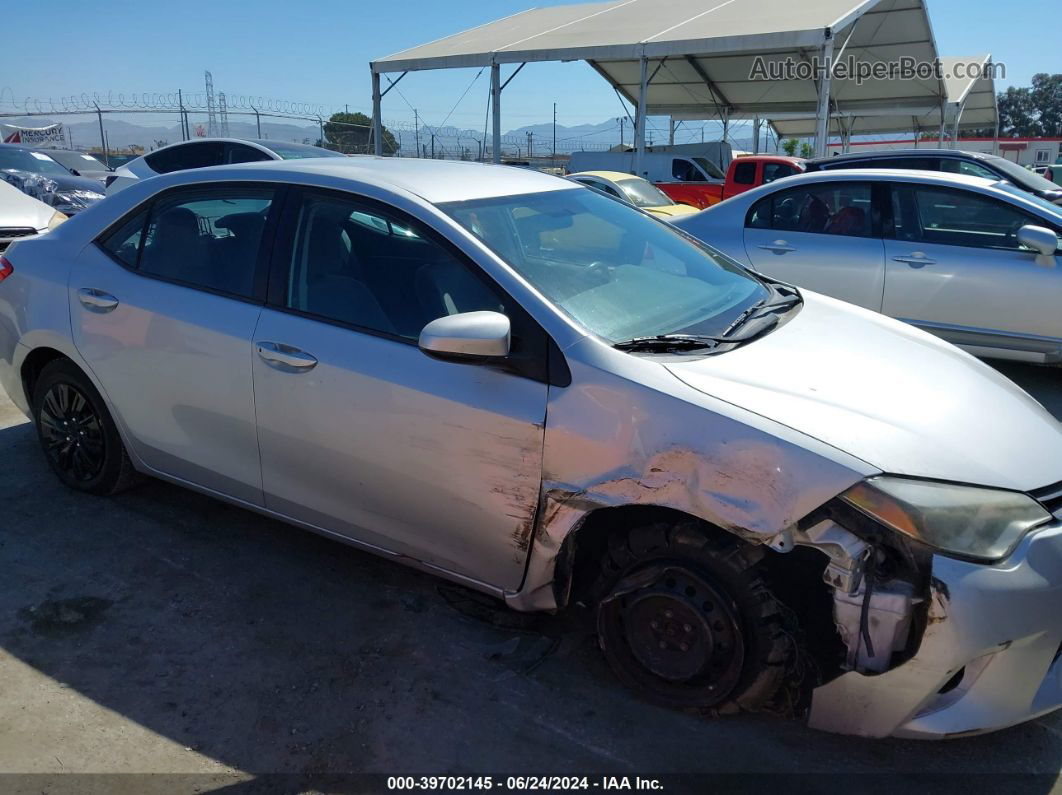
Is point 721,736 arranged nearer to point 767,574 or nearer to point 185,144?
point 767,574

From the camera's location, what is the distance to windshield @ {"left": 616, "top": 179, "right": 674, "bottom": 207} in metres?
13.2

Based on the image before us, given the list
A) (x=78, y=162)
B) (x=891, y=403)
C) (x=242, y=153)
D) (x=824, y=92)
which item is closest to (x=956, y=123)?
(x=824, y=92)

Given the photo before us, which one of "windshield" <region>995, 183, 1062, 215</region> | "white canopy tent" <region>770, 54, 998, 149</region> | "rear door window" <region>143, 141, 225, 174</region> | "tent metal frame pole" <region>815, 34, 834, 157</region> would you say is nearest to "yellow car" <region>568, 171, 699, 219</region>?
"tent metal frame pole" <region>815, 34, 834, 157</region>

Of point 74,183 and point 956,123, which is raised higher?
point 956,123

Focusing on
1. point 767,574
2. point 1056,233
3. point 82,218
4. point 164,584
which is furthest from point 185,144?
point 767,574

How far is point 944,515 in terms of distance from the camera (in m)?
2.12

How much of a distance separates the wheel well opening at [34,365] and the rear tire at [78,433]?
0.12 ft

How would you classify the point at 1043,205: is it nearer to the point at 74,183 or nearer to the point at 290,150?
the point at 290,150

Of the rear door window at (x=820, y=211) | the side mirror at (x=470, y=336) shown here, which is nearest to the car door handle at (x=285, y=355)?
Answer: the side mirror at (x=470, y=336)

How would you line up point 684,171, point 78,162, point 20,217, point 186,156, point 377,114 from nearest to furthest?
point 20,217
point 186,156
point 78,162
point 684,171
point 377,114

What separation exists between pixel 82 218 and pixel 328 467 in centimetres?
190

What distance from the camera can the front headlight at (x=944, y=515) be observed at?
2.10 metres

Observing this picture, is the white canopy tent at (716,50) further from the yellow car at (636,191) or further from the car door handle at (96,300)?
the car door handle at (96,300)

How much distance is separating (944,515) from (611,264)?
1.54 metres
